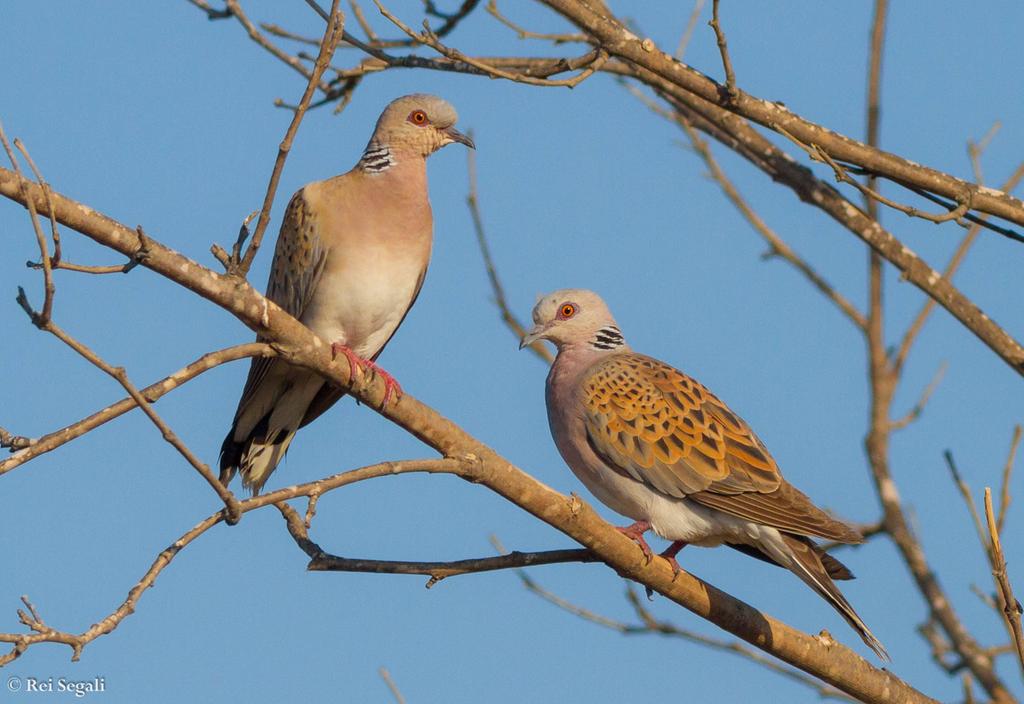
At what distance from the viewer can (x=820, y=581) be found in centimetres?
484

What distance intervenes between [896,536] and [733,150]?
6.76 feet

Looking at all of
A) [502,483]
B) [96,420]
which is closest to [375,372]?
[502,483]

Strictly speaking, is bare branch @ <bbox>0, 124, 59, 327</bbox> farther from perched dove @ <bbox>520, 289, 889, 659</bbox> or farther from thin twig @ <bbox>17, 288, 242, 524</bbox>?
perched dove @ <bbox>520, 289, 889, 659</bbox>

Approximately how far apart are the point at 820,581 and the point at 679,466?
748 mm

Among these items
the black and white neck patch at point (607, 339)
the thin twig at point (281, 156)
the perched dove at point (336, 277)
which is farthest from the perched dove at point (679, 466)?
the thin twig at point (281, 156)

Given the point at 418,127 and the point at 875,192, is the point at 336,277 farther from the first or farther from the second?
the point at 875,192

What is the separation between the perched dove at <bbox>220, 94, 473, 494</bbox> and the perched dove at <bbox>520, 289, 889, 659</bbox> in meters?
0.85

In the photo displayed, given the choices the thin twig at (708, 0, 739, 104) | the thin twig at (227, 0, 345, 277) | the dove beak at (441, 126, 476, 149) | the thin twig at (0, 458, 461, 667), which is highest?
the dove beak at (441, 126, 476, 149)

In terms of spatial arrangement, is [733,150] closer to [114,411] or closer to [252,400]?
[252,400]

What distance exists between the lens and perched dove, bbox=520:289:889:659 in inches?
203

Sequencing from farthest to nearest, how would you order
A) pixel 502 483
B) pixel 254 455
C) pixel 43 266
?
pixel 254 455, pixel 502 483, pixel 43 266

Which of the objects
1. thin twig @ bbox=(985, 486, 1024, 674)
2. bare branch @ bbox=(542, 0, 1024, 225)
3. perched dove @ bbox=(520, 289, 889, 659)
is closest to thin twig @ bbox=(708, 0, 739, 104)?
bare branch @ bbox=(542, 0, 1024, 225)

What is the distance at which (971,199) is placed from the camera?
4.89 metres

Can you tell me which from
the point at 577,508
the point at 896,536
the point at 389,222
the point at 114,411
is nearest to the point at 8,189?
the point at 114,411
